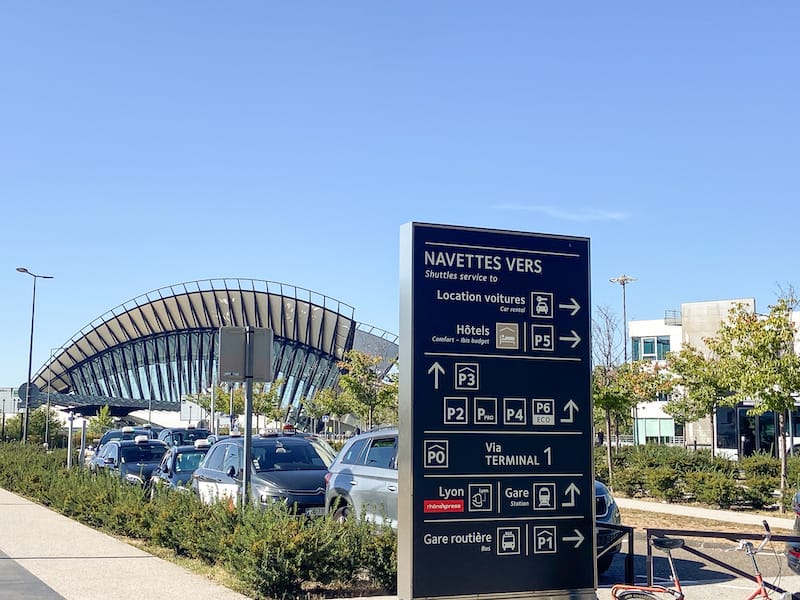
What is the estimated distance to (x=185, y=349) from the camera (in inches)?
3866

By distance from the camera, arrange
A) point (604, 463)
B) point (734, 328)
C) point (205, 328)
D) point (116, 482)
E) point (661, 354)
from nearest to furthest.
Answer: point (116, 482) → point (734, 328) → point (604, 463) → point (661, 354) → point (205, 328)

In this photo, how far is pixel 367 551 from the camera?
1016cm

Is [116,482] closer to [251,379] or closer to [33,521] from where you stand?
[33,521]

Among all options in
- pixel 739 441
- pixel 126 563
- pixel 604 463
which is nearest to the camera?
pixel 126 563

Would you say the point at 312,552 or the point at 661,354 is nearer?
the point at 312,552

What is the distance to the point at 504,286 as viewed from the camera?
716cm

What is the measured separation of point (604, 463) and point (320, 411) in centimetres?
4186

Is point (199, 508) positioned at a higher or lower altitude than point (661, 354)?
lower

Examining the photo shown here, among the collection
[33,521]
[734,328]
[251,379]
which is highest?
[734,328]

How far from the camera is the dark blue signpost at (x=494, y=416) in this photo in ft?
22.1

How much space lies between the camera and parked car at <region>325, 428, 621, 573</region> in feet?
37.9

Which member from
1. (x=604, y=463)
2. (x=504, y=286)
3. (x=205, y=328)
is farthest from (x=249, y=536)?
(x=205, y=328)

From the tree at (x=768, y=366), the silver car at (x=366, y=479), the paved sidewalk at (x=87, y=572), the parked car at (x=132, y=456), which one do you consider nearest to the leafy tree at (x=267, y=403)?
the parked car at (x=132, y=456)

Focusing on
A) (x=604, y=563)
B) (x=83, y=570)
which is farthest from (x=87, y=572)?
(x=604, y=563)
